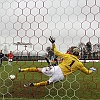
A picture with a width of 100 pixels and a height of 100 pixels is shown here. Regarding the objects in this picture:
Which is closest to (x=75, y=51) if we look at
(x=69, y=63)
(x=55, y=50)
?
(x=69, y=63)

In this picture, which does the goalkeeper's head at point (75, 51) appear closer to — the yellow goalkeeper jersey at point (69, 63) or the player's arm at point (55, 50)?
the yellow goalkeeper jersey at point (69, 63)

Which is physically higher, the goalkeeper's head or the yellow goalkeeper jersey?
the goalkeeper's head

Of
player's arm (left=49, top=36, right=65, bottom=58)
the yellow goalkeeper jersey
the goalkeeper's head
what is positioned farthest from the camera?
the goalkeeper's head

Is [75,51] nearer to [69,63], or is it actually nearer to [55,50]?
[69,63]

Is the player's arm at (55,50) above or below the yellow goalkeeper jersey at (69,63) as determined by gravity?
above

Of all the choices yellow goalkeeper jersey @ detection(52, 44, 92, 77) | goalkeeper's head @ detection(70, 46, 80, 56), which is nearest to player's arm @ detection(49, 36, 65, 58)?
yellow goalkeeper jersey @ detection(52, 44, 92, 77)

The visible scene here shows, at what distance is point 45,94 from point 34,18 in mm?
1413

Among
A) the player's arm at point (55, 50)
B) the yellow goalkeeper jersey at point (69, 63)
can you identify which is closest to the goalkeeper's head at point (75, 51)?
the yellow goalkeeper jersey at point (69, 63)

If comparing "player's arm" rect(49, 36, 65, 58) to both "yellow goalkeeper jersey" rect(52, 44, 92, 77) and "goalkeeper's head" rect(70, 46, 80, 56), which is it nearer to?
"yellow goalkeeper jersey" rect(52, 44, 92, 77)

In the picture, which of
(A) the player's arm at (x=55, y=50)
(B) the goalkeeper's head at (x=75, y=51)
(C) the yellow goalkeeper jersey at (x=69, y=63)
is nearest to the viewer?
(A) the player's arm at (x=55, y=50)

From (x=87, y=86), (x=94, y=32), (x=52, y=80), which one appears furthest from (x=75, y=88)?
(x=94, y=32)

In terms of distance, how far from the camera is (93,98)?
4391 mm

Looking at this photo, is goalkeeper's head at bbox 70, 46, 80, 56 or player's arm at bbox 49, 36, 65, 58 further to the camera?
goalkeeper's head at bbox 70, 46, 80, 56

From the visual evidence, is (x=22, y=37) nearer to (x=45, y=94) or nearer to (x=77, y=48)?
(x=77, y=48)
